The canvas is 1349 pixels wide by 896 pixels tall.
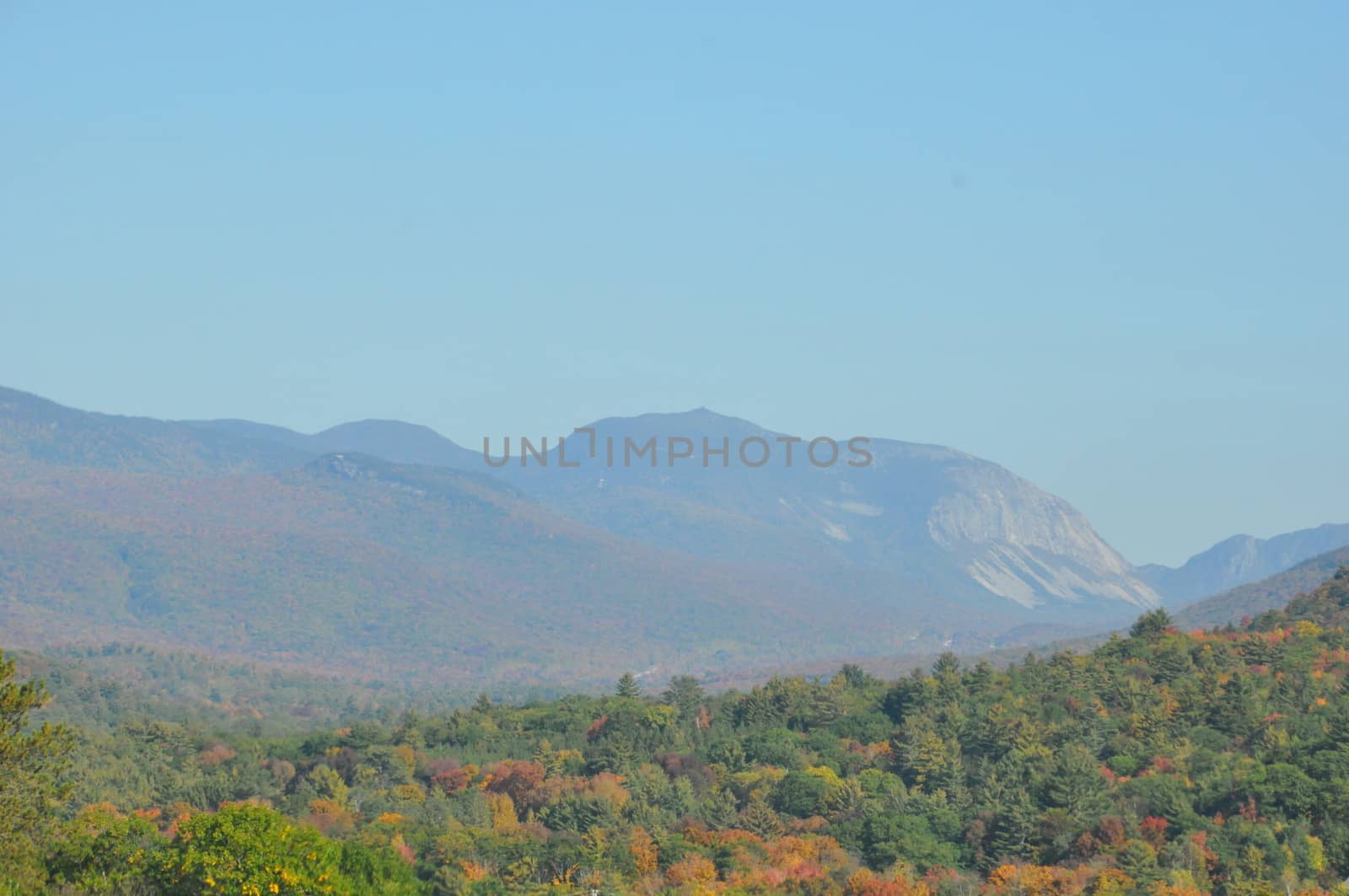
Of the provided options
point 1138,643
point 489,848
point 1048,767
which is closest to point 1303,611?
point 1138,643

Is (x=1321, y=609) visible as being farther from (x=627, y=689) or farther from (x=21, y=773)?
(x=21, y=773)

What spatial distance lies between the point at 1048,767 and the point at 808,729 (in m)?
31.1

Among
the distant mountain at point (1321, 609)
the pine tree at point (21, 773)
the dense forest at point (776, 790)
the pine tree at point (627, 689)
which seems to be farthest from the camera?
the pine tree at point (627, 689)

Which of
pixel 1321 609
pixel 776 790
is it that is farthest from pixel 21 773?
pixel 1321 609

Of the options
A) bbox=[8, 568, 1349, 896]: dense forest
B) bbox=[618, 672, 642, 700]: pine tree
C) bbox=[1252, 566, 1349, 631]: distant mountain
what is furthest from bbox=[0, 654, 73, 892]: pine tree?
bbox=[1252, 566, 1349, 631]: distant mountain

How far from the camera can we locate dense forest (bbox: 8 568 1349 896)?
65.0 meters

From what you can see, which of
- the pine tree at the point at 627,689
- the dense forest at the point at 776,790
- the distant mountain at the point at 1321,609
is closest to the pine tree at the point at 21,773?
the dense forest at the point at 776,790

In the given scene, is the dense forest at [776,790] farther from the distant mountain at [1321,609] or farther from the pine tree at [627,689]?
the distant mountain at [1321,609]

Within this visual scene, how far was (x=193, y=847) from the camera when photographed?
60.4m

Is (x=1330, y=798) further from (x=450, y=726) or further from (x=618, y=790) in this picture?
(x=450, y=726)

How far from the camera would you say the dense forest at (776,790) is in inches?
2559

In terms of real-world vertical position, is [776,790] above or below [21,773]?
below

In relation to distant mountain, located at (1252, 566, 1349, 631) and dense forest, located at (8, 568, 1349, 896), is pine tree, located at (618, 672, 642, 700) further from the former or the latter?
distant mountain, located at (1252, 566, 1349, 631)

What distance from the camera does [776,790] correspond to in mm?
109625
